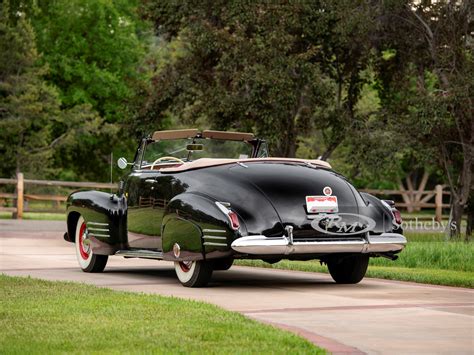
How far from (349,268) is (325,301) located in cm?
250

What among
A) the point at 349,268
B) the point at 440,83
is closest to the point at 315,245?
the point at 349,268

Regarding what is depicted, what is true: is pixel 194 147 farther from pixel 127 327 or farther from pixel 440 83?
pixel 440 83

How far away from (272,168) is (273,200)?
671mm

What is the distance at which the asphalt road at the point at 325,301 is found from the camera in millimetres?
8656

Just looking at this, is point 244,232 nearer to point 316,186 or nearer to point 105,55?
point 316,186

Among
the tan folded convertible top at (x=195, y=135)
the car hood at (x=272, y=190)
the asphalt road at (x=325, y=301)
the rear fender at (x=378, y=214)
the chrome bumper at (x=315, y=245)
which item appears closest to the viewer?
the asphalt road at (x=325, y=301)

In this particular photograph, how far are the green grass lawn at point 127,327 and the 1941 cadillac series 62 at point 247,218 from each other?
1486 millimetres

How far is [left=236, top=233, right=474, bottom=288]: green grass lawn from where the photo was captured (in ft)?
48.3

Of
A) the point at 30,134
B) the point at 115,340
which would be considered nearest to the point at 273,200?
the point at 115,340

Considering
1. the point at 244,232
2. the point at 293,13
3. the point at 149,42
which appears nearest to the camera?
the point at 244,232

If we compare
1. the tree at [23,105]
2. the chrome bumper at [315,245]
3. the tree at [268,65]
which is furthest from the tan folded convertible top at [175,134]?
the tree at [23,105]

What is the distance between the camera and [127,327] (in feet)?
28.9

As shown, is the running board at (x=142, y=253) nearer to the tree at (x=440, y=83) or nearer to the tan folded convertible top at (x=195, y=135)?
the tan folded convertible top at (x=195, y=135)

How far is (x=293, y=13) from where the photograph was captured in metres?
30.6
